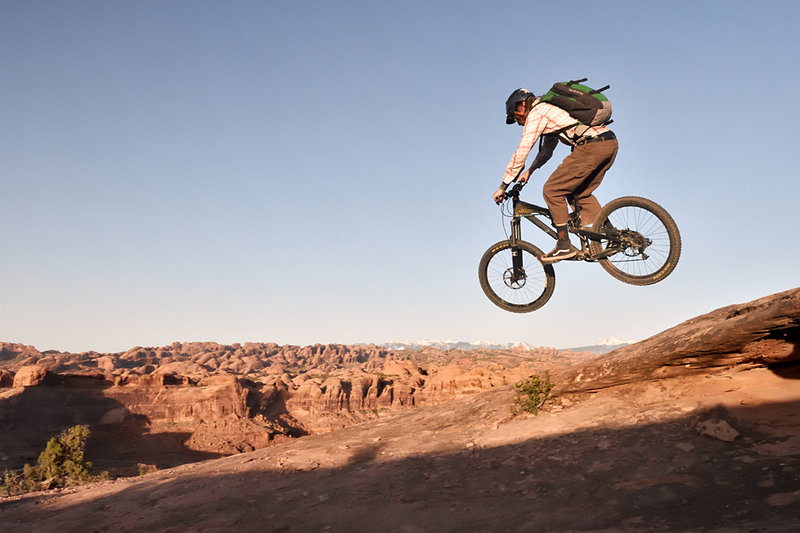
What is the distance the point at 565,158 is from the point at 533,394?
4372 mm

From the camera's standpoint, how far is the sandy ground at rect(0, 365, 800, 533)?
4.73m

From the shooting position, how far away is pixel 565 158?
782 cm

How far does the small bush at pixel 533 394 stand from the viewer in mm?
8703

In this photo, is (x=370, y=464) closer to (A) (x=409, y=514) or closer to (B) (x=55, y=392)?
(A) (x=409, y=514)

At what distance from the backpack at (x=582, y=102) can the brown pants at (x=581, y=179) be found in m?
0.43

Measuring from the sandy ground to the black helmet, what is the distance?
16.8 feet

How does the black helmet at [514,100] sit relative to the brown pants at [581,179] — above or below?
above

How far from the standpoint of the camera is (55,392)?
6134 cm

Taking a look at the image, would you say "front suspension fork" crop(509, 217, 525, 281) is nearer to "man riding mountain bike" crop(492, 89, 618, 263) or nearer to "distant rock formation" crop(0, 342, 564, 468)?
"man riding mountain bike" crop(492, 89, 618, 263)

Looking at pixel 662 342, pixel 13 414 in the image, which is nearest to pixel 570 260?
pixel 662 342

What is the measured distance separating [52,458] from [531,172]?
45311 mm

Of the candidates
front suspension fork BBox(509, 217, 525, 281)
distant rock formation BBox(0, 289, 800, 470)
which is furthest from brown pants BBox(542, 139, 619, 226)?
distant rock formation BBox(0, 289, 800, 470)

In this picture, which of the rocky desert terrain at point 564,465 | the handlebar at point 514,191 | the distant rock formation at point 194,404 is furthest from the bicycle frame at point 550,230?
the distant rock formation at point 194,404

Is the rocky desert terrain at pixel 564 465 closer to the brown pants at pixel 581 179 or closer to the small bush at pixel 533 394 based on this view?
the small bush at pixel 533 394
